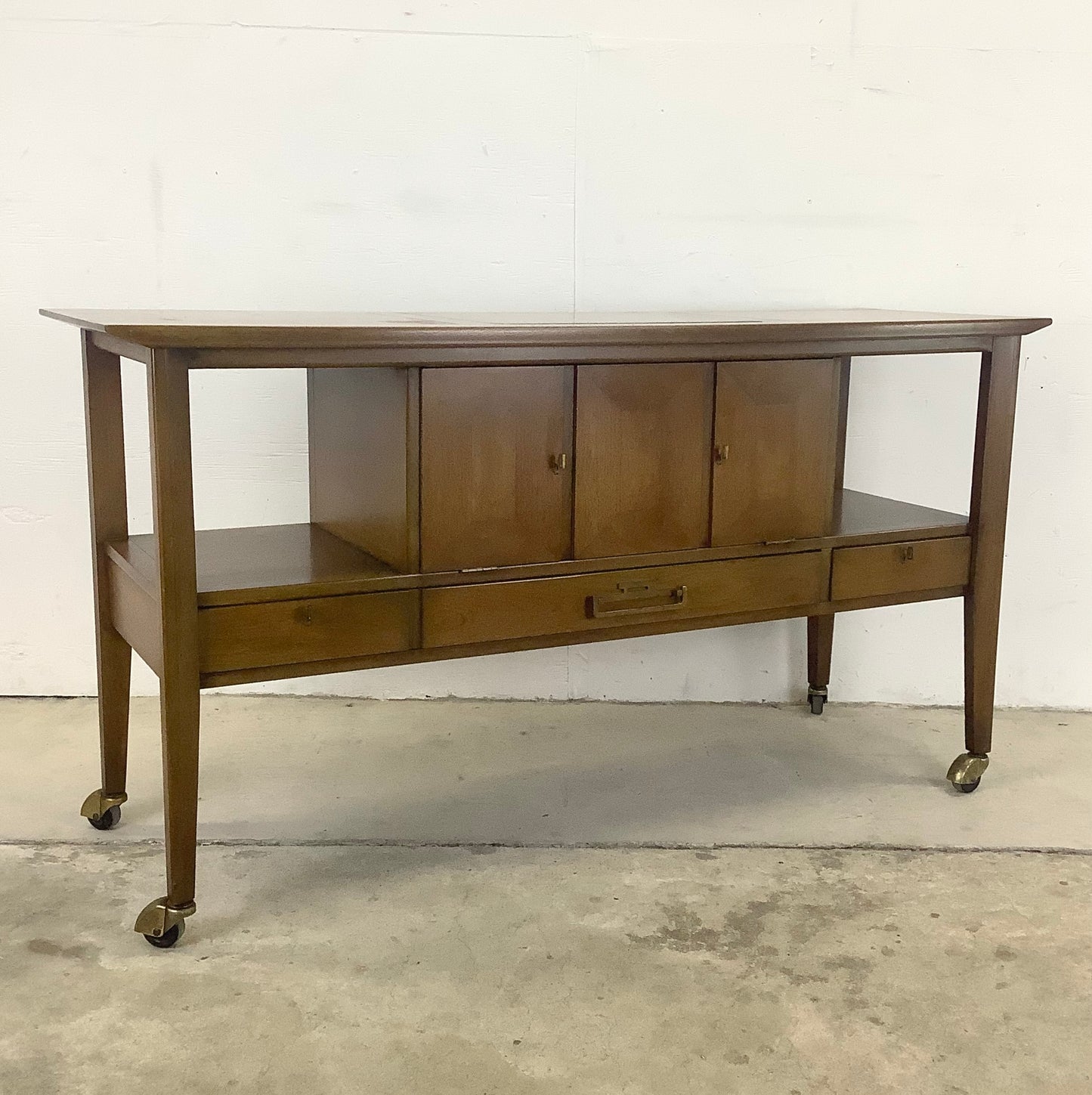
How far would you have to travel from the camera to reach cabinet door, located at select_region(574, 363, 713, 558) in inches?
94.7

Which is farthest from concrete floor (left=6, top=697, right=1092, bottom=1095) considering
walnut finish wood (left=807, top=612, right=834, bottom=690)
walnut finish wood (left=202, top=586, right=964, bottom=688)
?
walnut finish wood (left=202, top=586, right=964, bottom=688)

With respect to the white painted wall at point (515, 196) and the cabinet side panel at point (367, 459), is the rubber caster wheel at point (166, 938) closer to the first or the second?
the cabinet side panel at point (367, 459)

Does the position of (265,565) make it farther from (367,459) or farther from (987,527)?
(987,527)

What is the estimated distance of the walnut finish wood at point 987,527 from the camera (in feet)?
9.18

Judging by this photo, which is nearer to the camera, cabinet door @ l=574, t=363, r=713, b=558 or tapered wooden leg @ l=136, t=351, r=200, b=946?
tapered wooden leg @ l=136, t=351, r=200, b=946

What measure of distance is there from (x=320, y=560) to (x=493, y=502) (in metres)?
0.35

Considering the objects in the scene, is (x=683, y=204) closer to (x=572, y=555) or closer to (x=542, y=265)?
(x=542, y=265)

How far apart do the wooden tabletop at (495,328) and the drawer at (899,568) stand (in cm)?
47

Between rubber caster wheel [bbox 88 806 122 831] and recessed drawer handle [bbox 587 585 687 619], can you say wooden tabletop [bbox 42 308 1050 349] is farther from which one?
rubber caster wheel [bbox 88 806 122 831]

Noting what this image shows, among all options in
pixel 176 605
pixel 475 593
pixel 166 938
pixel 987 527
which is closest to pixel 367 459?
pixel 475 593

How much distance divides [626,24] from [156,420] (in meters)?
1.81

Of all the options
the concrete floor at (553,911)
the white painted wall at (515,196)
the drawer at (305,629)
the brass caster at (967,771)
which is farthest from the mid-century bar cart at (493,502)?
the white painted wall at (515,196)

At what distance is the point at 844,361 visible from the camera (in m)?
3.28

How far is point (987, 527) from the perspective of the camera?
286 cm
